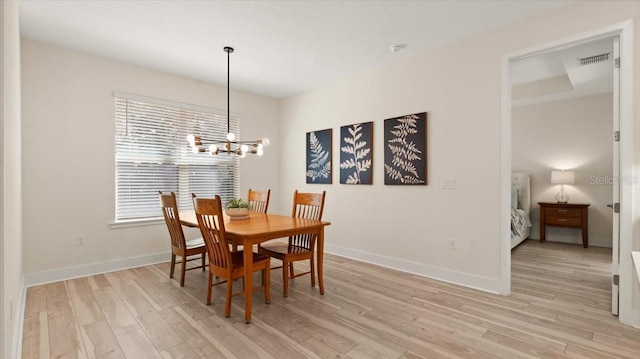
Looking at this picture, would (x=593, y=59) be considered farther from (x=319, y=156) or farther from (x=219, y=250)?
(x=219, y=250)

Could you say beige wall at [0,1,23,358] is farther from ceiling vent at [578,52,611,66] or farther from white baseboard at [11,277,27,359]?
ceiling vent at [578,52,611,66]

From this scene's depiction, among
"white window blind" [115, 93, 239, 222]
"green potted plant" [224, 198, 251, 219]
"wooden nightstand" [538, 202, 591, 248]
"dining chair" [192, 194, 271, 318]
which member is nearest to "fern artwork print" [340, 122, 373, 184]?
"green potted plant" [224, 198, 251, 219]

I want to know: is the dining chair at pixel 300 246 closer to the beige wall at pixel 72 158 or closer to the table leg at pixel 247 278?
the table leg at pixel 247 278

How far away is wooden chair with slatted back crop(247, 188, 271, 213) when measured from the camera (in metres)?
3.90

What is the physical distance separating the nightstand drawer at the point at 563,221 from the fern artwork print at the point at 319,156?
4.05m

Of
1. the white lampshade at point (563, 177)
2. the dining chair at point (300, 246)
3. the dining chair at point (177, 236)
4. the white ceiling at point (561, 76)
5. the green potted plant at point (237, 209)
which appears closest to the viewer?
the dining chair at point (300, 246)

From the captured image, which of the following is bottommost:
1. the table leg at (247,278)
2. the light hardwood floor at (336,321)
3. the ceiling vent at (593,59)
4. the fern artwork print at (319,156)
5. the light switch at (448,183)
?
the light hardwood floor at (336,321)

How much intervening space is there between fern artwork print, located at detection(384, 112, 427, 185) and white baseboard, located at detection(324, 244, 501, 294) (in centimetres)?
101

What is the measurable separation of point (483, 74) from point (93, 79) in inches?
176

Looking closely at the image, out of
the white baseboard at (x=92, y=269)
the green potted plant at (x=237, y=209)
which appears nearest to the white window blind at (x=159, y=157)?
the white baseboard at (x=92, y=269)

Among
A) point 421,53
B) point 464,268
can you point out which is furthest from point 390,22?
point 464,268

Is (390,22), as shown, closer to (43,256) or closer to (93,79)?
(93,79)

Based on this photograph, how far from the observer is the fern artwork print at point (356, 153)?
4.21 metres

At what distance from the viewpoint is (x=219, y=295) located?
296 cm
